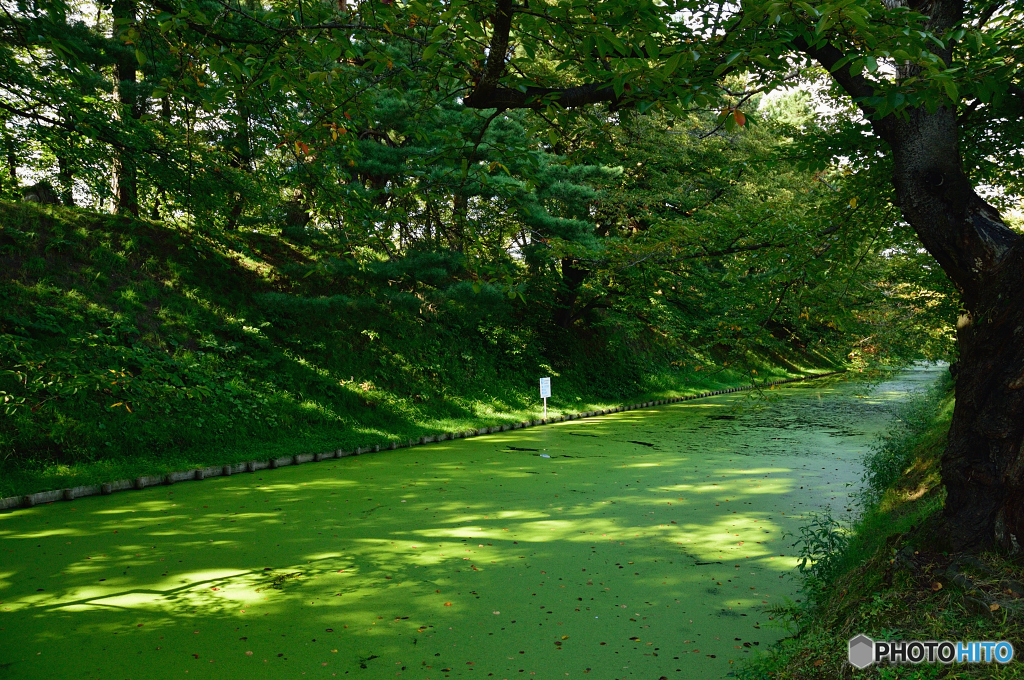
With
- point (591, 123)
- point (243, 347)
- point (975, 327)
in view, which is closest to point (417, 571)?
point (591, 123)

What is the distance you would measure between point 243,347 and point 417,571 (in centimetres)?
525

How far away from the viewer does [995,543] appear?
2.35 meters

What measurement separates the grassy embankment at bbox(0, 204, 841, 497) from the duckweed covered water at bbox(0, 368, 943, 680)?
82cm

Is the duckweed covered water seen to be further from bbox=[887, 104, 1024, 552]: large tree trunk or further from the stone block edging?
bbox=[887, 104, 1024, 552]: large tree trunk

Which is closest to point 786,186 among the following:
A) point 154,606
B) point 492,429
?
point 492,429

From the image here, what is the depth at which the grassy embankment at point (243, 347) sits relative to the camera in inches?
226

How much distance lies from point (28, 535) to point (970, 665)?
5.16 metres

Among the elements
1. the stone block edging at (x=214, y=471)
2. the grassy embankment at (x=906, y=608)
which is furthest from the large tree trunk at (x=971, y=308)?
the stone block edging at (x=214, y=471)

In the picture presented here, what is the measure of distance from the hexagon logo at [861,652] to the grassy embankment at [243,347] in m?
2.74

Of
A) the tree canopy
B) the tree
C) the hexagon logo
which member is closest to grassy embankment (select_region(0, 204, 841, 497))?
the tree canopy

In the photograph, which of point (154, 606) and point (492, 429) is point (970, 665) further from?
point (492, 429)

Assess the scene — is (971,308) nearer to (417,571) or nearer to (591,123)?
(591,123)

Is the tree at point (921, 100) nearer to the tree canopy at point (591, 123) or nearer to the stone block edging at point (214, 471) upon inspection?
the tree canopy at point (591, 123)


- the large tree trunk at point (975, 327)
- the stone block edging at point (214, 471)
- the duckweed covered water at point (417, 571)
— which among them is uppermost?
the large tree trunk at point (975, 327)
